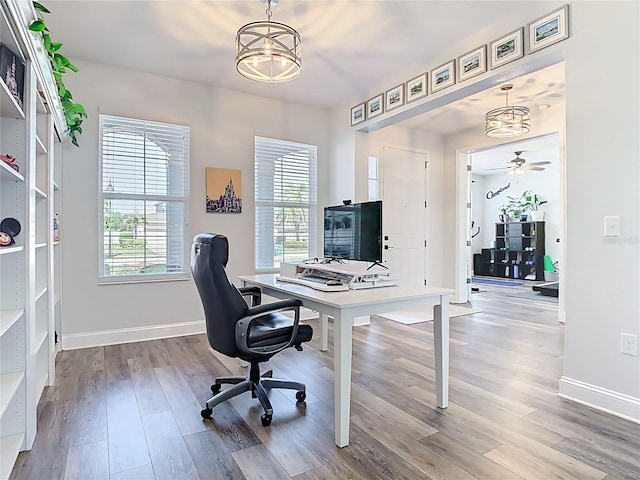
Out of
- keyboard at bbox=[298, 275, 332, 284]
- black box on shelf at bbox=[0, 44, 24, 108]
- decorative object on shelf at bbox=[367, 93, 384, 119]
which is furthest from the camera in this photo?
decorative object on shelf at bbox=[367, 93, 384, 119]

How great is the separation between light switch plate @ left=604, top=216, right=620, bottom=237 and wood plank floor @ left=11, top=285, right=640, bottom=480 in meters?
1.05

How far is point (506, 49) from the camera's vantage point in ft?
9.19

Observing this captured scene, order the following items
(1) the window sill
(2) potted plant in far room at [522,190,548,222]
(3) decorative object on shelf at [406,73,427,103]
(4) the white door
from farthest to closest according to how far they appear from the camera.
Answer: (2) potted plant in far room at [522,190,548,222] < (4) the white door < (1) the window sill < (3) decorative object on shelf at [406,73,427,103]

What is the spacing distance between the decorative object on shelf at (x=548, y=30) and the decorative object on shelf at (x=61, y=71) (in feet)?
9.82

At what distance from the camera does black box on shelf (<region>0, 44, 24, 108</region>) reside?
1.69 meters

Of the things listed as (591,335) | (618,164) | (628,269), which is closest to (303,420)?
(591,335)

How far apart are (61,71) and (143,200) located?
1382 millimetres

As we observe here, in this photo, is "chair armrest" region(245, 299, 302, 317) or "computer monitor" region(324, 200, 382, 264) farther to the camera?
"computer monitor" region(324, 200, 382, 264)

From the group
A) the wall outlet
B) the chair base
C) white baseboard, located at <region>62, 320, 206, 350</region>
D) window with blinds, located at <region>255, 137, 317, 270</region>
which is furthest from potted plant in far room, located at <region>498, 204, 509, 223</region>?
the chair base

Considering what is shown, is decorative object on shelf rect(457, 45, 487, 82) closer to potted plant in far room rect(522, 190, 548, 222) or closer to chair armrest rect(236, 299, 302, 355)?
chair armrest rect(236, 299, 302, 355)

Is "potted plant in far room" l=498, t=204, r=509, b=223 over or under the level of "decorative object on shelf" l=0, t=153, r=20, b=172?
over

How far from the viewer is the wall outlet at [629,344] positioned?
2148mm

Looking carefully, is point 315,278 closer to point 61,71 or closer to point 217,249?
point 217,249

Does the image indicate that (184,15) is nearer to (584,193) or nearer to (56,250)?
(56,250)
